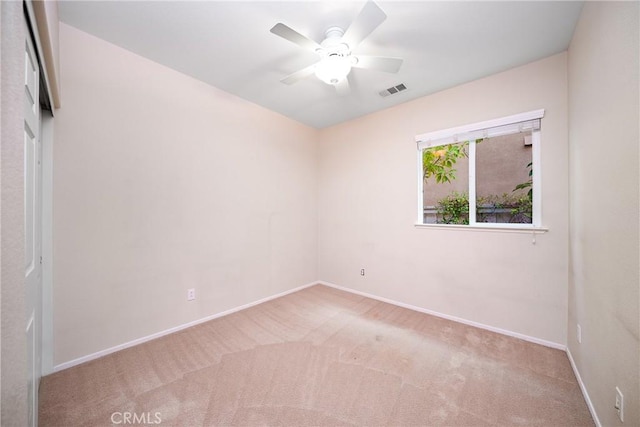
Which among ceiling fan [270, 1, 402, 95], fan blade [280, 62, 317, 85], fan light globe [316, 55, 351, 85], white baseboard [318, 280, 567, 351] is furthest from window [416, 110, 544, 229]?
fan blade [280, 62, 317, 85]

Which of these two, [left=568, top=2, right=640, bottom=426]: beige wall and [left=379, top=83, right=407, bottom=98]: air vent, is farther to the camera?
[left=379, top=83, right=407, bottom=98]: air vent

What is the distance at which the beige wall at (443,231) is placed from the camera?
223cm

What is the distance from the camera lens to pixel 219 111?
2.87 metres

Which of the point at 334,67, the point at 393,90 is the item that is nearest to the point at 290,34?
the point at 334,67

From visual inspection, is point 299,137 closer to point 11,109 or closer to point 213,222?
point 213,222

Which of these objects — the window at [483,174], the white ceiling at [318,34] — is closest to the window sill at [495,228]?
the window at [483,174]

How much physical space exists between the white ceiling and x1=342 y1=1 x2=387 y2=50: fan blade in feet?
0.72

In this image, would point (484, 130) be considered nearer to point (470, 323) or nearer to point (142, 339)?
point (470, 323)

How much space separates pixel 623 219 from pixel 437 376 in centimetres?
150

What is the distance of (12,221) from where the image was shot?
0.73 metres

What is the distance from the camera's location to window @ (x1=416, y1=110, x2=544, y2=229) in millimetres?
2414

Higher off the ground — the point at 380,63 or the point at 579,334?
the point at 380,63

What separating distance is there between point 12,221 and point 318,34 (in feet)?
7.07

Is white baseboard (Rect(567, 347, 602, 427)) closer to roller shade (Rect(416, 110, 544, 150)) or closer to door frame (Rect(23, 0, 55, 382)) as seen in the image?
roller shade (Rect(416, 110, 544, 150))
